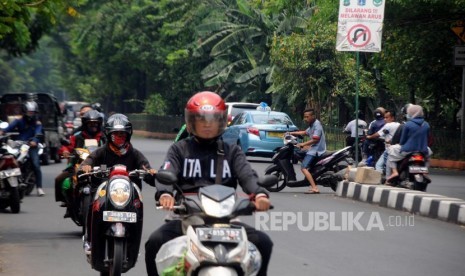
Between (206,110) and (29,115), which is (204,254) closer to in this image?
(206,110)

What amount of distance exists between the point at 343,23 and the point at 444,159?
473 inches

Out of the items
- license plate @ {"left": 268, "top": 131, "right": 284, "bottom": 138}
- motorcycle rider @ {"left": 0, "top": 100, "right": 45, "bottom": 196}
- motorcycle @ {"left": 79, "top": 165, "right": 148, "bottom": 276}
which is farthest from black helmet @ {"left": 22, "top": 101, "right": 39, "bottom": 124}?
license plate @ {"left": 268, "top": 131, "right": 284, "bottom": 138}

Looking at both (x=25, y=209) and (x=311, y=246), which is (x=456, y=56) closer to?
(x=25, y=209)

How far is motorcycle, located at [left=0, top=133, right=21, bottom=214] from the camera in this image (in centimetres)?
1717

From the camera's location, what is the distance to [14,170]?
1738 cm

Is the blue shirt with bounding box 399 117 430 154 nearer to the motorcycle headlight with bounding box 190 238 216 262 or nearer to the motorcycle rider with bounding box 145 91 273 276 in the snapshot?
the motorcycle rider with bounding box 145 91 273 276

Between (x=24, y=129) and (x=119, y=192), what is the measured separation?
37.4ft

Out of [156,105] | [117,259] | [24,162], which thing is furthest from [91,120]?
[156,105]

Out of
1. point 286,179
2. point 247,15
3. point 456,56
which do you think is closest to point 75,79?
point 247,15

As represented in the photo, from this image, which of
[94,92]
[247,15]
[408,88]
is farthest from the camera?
[94,92]

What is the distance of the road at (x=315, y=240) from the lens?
37.4 ft

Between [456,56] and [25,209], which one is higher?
[456,56]

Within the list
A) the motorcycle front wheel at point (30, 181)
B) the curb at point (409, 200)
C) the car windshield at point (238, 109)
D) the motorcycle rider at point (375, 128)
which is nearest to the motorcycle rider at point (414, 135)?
the curb at point (409, 200)

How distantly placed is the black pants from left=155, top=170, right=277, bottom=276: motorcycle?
0.18 metres
